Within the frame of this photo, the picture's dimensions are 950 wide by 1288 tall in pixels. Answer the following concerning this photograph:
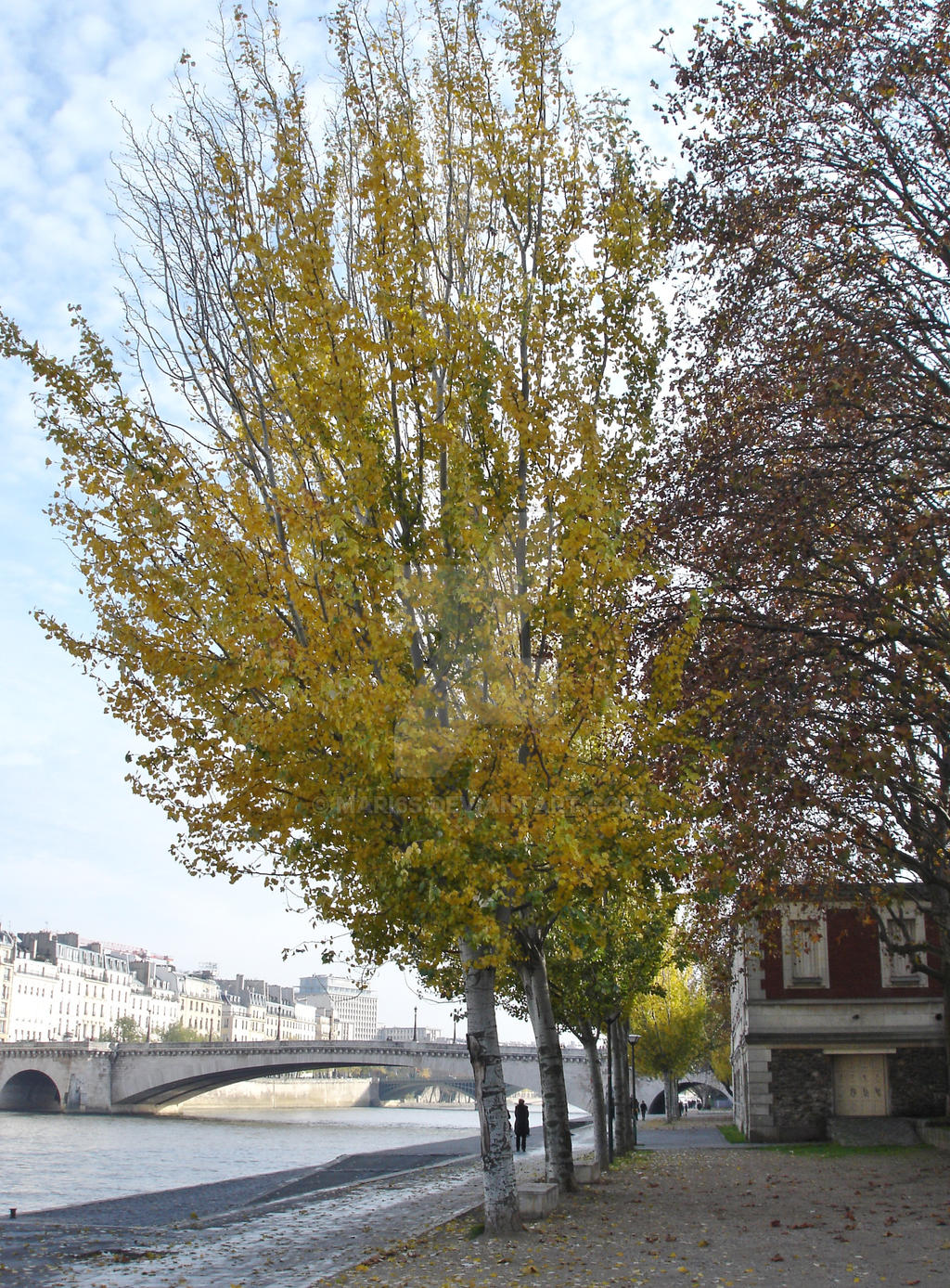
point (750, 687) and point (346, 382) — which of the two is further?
point (750, 687)

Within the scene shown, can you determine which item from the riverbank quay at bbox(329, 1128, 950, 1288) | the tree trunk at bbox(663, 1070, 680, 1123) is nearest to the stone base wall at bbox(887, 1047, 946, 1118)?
the riverbank quay at bbox(329, 1128, 950, 1288)

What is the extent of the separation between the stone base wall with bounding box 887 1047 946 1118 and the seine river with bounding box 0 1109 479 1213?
72.7 ft

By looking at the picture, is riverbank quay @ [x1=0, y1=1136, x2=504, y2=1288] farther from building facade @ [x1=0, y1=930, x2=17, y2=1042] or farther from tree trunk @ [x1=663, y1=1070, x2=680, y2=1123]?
building facade @ [x1=0, y1=930, x2=17, y2=1042]

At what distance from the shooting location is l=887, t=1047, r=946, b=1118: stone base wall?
34.1 meters

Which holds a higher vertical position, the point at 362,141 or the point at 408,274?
the point at 362,141

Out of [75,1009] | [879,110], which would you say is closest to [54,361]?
[879,110]

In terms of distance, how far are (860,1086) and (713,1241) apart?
24.1 m

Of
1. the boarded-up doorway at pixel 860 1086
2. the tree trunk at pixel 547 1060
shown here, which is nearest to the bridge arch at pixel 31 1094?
the boarded-up doorway at pixel 860 1086

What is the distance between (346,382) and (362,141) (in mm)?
4800

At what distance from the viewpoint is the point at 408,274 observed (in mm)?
12977

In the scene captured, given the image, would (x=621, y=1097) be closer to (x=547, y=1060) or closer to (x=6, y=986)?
(x=547, y=1060)

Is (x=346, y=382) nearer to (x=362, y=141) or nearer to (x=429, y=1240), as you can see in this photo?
Answer: (x=362, y=141)

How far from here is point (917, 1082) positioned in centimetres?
3428

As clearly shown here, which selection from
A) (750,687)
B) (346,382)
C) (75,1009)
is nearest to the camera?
(346,382)
